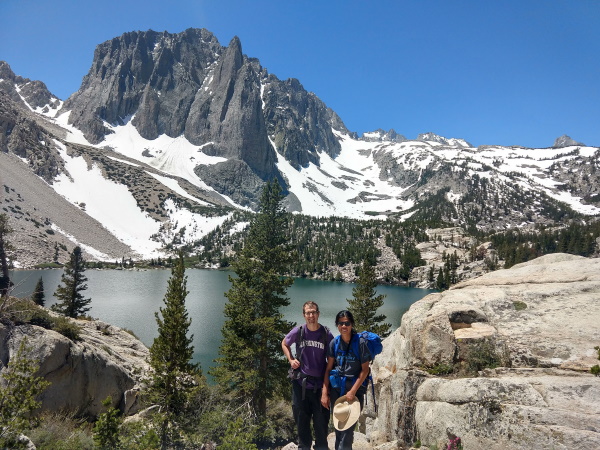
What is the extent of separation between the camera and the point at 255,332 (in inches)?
804

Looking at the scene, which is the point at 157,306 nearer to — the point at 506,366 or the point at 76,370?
the point at 76,370

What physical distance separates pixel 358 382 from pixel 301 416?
1.73 metres

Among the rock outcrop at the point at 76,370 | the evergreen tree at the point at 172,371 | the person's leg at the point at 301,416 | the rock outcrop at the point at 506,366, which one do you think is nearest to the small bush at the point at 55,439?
the rock outcrop at the point at 76,370

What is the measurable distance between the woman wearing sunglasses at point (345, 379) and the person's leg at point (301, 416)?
630mm

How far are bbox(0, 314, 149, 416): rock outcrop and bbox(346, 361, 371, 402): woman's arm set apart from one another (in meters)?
13.9

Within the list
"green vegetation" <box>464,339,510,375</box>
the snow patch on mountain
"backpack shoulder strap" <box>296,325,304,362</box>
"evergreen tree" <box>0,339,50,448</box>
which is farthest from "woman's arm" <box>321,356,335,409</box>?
the snow patch on mountain

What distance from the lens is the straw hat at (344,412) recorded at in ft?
19.9

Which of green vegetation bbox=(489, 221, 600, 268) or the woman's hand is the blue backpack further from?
green vegetation bbox=(489, 221, 600, 268)

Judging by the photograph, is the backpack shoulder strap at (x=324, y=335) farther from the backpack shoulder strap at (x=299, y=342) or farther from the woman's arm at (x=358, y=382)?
the woman's arm at (x=358, y=382)

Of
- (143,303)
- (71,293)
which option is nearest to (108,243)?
(143,303)

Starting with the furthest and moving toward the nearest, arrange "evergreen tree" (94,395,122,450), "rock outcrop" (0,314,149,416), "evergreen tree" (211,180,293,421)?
"evergreen tree" (211,180,293,421) → "rock outcrop" (0,314,149,416) → "evergreen tree" (94,395,122,450)

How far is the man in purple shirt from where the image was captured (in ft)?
21.7

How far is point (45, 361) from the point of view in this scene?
1434 centimetres

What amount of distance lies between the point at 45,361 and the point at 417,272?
5562 inches
